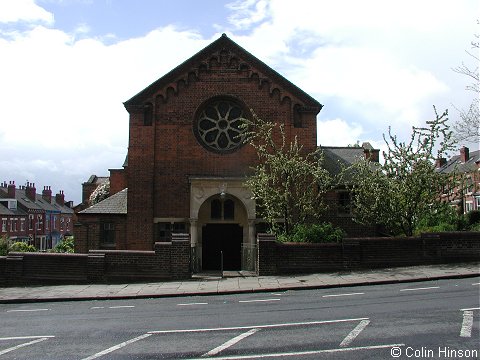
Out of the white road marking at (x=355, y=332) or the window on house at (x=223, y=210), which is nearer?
the white road marking at (x=355, y=332)

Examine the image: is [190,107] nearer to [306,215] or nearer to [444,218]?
[306,215]

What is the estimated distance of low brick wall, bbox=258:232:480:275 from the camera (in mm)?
19016

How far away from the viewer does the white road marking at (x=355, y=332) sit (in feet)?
26.5

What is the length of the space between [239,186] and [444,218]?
9541 millimetres

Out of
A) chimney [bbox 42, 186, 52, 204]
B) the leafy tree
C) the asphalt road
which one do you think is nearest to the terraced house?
chimney [bbox 42, 186, 52, 204]

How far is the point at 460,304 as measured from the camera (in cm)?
1108

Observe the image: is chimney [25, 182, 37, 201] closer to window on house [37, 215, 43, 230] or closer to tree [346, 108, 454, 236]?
window on house [37, 215, 43, 230]

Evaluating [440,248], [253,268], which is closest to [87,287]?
[253,268]

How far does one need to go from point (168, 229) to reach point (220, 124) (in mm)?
5799

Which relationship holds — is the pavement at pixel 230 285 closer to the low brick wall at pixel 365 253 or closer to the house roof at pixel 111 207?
the low brick wall at pixel 365 253

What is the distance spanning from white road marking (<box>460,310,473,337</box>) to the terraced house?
2420 inches

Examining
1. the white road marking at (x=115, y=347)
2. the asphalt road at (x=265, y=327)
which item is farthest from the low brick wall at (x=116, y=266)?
the white road marking at (x=115, y=347)

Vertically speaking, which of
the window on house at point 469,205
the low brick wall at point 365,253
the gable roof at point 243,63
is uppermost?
the gable roof at point 243,63

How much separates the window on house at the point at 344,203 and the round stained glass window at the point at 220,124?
5.81m
